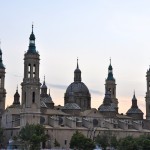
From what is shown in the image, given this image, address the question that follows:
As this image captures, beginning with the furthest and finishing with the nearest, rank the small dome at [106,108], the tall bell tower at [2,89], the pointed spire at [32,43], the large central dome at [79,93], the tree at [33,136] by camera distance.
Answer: the large central dome at [79,93]
the small dome at [106,108]
the tall bell tower at [2,89]
the pointed spire at [32,43]
the tree at [33,136]

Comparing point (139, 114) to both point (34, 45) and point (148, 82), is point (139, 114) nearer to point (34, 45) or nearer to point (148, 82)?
point (148, 82)

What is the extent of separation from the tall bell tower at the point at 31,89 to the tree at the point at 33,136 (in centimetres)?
948

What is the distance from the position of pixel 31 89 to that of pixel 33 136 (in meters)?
17.6

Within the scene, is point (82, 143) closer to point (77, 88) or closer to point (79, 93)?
point (79, 93)

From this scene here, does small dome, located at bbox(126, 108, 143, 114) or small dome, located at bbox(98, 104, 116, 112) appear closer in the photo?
small dome, located at bbox(98, 104, 116, 112)

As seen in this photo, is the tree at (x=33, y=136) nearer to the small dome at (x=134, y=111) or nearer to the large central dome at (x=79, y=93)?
the large central dome at (x=79, y=93)

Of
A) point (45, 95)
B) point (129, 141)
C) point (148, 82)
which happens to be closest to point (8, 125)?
point (45, 95)

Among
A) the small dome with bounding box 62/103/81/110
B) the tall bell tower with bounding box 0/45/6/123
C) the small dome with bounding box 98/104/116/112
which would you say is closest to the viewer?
the small dome with bounding box 62/103/81/110

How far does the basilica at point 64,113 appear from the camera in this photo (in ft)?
341

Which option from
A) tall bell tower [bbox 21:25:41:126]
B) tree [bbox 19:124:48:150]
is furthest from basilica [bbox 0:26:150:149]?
tree [bbox 19:124:48:150]

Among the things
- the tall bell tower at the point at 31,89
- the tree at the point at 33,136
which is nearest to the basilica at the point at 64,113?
the tall bell tower at the point at 31,89

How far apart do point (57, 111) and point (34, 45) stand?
16.6 meters

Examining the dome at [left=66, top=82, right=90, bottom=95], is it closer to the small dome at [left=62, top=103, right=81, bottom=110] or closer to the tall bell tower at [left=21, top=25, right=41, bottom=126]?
the small dome at [left=62, top=103, right=81, bottom=110]

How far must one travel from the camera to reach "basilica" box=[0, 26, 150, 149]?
10406cm
